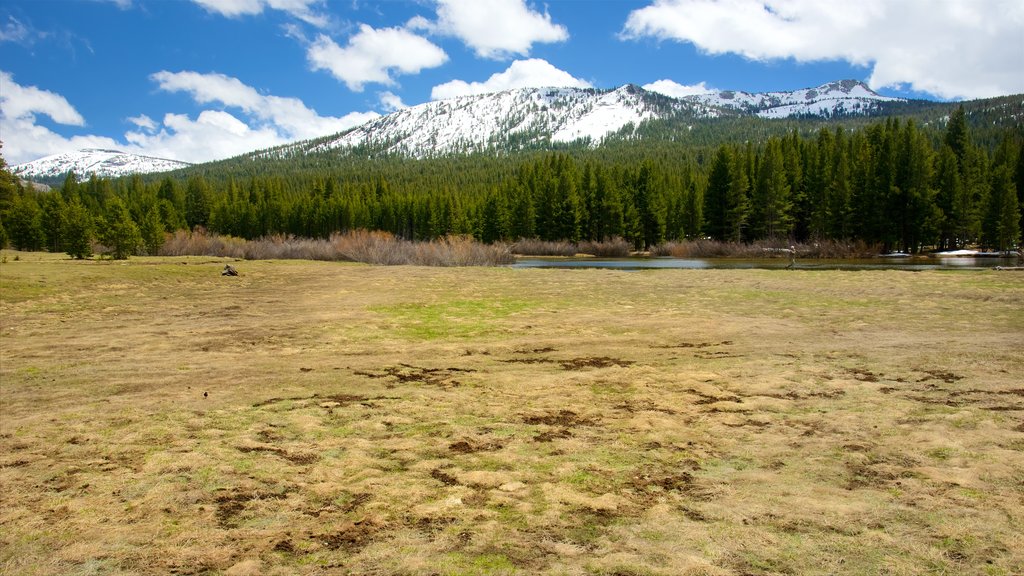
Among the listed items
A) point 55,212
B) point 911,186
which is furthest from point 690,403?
point 55,212

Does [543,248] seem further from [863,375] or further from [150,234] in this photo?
[863,375]

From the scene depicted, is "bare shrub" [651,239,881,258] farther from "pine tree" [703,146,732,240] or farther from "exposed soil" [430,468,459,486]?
"exposed soil" [430,468,459,486]

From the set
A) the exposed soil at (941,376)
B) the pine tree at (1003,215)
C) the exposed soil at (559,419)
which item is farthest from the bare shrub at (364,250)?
the pine tree at (1003,215)

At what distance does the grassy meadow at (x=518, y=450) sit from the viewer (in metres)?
4.07

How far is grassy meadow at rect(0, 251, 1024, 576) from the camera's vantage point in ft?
13.3

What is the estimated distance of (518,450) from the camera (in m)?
6.13

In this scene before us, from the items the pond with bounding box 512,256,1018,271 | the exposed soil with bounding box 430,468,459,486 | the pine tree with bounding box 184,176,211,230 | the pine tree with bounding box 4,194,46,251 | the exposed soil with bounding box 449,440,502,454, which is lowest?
the exposed soil with bounding box 449,440,502,454

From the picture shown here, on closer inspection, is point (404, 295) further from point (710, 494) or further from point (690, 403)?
point (710, 494)

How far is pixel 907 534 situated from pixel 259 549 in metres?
4.44

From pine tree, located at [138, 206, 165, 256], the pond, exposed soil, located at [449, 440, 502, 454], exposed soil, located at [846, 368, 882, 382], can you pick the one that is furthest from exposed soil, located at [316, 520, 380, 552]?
pine tree, located at [138, 206, 165, 256]

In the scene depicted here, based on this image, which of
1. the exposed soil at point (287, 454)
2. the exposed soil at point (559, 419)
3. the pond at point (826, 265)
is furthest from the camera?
the pond at point (826, 265)

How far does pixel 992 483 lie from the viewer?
5008mm

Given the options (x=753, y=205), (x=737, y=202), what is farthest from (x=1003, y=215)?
(x=737, y=202)

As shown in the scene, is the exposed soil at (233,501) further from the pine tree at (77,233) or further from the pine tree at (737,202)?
the pine tree at (737,202)
